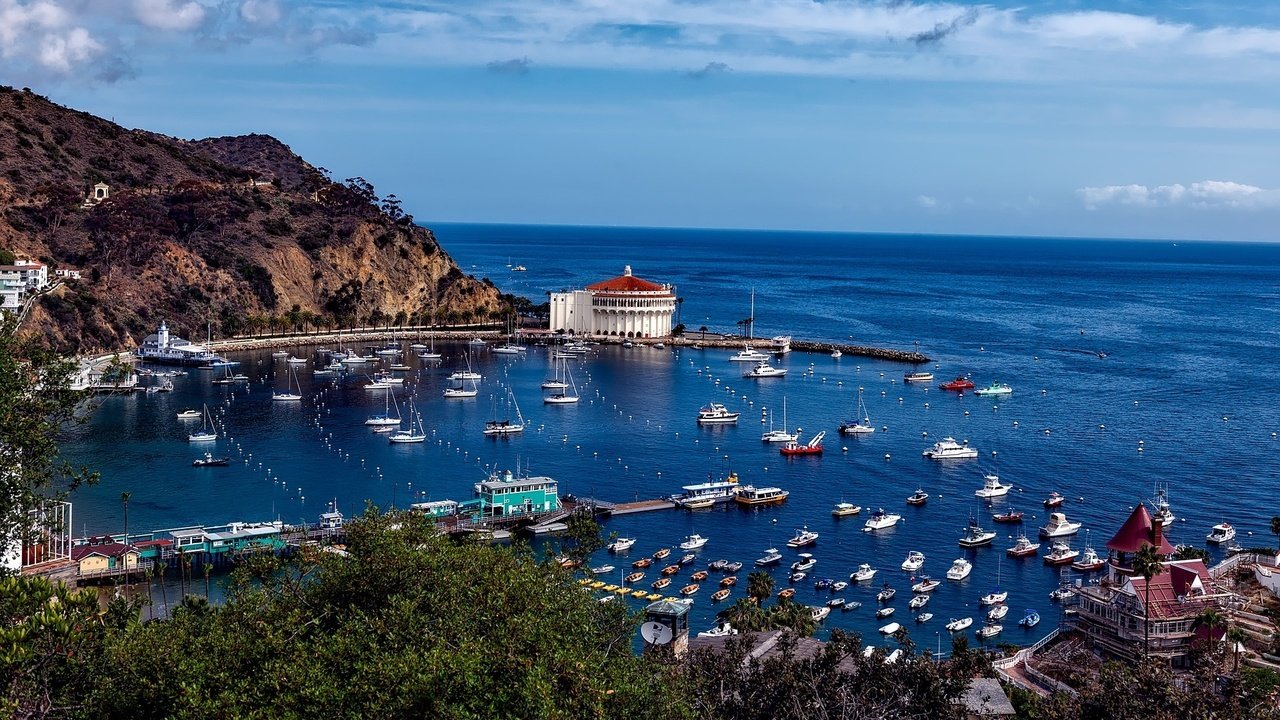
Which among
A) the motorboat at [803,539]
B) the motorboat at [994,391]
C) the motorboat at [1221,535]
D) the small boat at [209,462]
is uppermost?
the motorboat at [994,391]

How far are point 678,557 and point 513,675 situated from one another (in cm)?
3089

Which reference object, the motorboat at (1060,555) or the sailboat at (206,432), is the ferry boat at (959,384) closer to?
the motorboat at (1060,555)

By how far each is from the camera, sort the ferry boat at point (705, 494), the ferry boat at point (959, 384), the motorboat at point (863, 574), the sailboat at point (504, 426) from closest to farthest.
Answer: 1. the motorboat at point (863, 574)
2. the ferry boat at point (705, 494)
3. the sailboat at point (504, 426)
4. the ferry boat at point (959, 384)

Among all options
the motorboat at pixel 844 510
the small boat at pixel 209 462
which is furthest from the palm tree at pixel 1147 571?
the small boat at pixel 209 462

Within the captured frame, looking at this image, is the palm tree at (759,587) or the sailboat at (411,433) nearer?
the palm tree at (759,587)

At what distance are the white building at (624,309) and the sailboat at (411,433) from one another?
44773 millimetres

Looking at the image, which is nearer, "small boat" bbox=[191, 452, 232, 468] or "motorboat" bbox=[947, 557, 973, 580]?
"motorboat" bbox=[947, 557, 973, 580]

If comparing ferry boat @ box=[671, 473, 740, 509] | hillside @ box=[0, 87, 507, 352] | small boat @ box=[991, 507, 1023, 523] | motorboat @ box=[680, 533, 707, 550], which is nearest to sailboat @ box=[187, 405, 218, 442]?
hillside @ box=[0, 87, 507, 352]

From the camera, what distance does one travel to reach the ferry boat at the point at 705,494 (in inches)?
2144

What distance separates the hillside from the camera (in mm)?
99938

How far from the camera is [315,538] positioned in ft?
151

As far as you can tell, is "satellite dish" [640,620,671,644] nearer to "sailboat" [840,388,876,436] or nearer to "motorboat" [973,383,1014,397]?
"sailboat" [840,388,876,436]

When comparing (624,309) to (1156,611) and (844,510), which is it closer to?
(844,510)

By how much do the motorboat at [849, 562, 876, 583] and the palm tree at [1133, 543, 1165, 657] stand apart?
A: 12.4m
